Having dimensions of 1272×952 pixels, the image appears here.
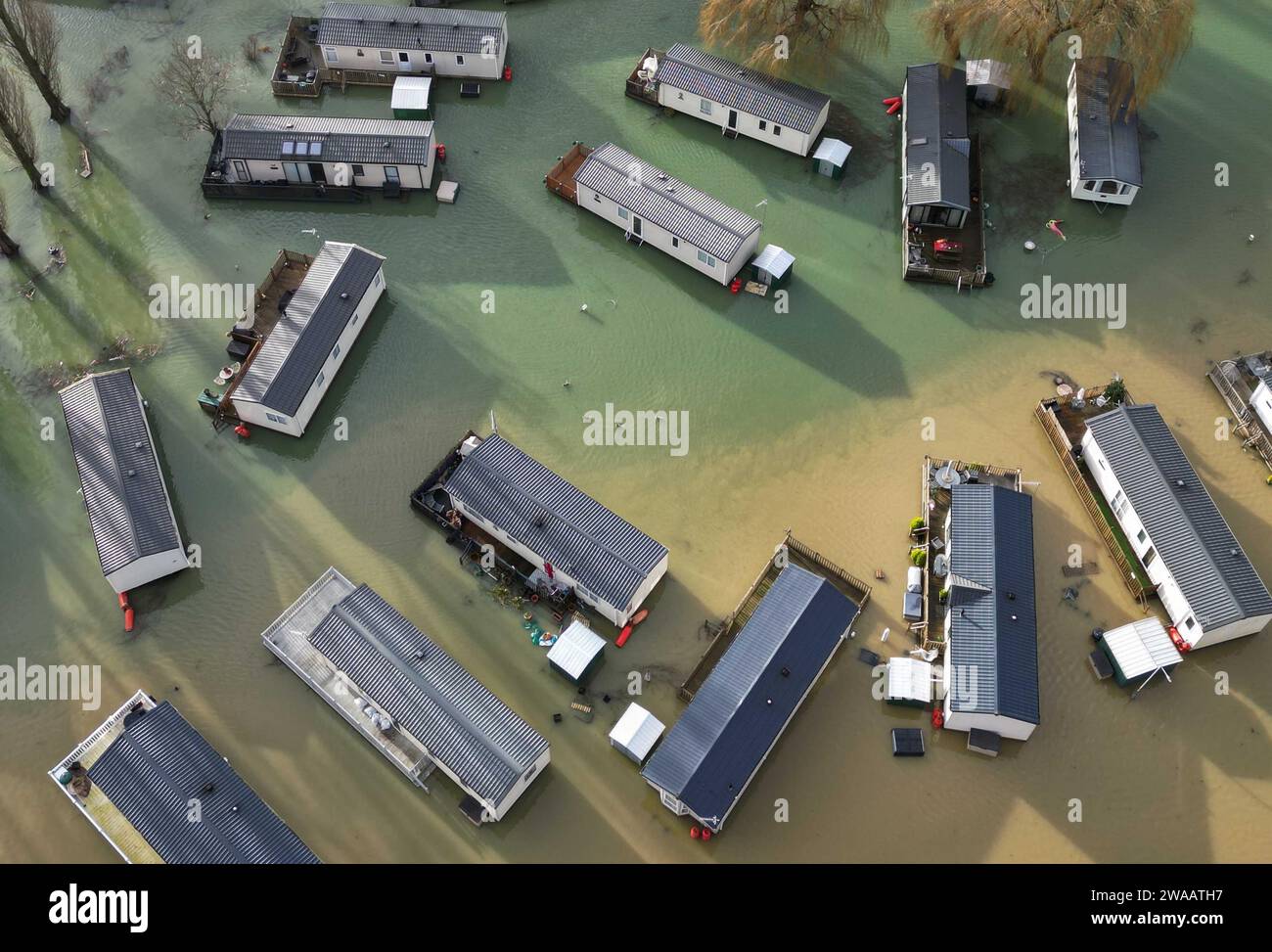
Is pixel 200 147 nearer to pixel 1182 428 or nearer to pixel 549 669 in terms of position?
pixel 549 669

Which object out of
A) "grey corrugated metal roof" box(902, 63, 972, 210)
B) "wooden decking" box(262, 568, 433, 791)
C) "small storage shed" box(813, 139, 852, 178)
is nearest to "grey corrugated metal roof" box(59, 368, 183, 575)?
"wooden decking" box(262, 568, 433, 791)

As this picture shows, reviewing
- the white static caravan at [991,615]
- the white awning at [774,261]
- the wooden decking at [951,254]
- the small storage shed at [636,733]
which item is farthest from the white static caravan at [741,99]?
the small storage shed at [636,733]

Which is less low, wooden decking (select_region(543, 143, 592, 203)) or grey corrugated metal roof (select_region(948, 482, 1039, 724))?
wooden decking (select_region(543, 143, 592, 203))

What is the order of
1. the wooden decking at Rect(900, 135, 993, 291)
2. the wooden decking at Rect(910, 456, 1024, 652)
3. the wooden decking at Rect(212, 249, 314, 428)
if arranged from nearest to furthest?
the wooden decking at Rect(910, 456, 1024, 652) → the wooden decking at Rect(212, 249, 314, 428) → the wooden decking at Rect(900, 135, 993, 291)

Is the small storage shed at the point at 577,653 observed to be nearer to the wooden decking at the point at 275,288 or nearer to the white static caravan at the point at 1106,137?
the wooden decking at the point at 275,288

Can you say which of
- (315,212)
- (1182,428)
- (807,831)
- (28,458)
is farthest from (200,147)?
(1182,428)

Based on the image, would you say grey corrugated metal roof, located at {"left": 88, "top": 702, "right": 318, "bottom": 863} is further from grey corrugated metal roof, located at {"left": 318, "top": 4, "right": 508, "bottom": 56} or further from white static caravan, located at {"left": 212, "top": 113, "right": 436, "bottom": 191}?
grey corrugated metal roof, located at {"left": 318, "top": 4, "right": 508, "bottom": 56}

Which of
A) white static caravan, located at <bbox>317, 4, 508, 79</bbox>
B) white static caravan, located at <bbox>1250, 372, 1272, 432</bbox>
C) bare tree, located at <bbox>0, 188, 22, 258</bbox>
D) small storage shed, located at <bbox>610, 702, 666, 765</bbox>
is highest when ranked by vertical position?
white static caravan, located at <bbox>1250, 372, 1272, 432</bbox>
